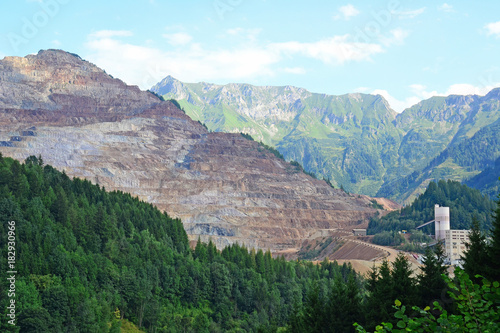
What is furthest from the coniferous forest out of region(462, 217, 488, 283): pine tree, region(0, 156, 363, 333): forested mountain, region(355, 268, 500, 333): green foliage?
region(355, 268, 500, 333): green foliage

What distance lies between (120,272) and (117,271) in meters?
1.10

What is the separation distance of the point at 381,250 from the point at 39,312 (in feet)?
414

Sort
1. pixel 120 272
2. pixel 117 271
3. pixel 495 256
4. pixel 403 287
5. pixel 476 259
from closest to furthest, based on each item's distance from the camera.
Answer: pixel 495 256, pixel 476 259, pixel 403 287, pixel 117 271, pixel 120 272

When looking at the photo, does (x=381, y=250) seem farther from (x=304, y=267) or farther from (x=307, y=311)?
(x=307, y=311)

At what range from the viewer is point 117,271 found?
116 m

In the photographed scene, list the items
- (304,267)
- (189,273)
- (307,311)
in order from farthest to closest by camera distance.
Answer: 1. (304,267)
2. (189,273)
3. (307,311)

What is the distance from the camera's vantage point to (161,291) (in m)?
122

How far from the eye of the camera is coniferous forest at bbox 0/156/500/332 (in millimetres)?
94062

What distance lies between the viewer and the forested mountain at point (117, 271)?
95000 mm

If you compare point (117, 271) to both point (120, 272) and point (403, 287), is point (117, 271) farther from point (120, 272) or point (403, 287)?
point (403, 287)

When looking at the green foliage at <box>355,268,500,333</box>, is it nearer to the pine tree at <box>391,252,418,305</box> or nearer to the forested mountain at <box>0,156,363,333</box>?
the pine tree at <box>391,252,418,305</box>

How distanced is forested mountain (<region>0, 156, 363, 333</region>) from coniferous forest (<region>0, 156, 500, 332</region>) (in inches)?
7.3

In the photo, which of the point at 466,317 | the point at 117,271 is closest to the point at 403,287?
the point at 466,317

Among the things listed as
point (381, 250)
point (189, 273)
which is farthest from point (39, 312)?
point (381, 250)
